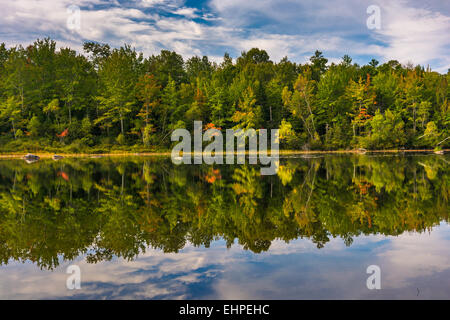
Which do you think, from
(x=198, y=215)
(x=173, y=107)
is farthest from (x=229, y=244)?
(x=173, y=107)

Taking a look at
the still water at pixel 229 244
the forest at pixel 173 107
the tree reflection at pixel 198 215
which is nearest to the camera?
the still water at pixel 229 244

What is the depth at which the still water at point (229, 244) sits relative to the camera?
4.55 meters

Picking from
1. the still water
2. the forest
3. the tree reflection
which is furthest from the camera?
the forest

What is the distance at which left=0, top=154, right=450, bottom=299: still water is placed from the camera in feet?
14.9

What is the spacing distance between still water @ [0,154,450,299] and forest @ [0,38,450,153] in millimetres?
34660

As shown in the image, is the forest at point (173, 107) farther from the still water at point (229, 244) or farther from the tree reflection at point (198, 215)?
the still water at point (229, 244)

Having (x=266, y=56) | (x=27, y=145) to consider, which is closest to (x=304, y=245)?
(x=27, y=145)

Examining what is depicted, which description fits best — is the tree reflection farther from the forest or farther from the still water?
the forest

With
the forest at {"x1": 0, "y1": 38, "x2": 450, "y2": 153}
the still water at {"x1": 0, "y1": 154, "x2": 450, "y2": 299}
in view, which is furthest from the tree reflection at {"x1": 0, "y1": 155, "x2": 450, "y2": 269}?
the forest at {"x1": 0, "y1": 38, "x2": 450, "y2": 153}

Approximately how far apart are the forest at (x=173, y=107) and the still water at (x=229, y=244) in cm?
3466

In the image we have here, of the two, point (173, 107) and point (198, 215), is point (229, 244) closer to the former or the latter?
point (198, 215)

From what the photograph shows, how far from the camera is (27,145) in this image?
42.1 metres

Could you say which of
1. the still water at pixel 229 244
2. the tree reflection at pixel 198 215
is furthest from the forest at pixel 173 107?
the still water at pixel 229 244
